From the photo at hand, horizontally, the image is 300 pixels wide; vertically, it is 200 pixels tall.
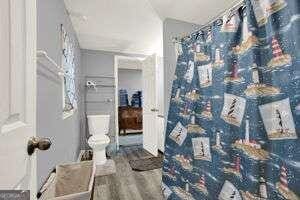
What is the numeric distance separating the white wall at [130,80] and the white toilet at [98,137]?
329cm

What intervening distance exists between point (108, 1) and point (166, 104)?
1.47 meters

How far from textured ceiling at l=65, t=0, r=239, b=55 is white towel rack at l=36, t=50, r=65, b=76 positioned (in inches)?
41.3

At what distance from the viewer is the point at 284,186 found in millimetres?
1126

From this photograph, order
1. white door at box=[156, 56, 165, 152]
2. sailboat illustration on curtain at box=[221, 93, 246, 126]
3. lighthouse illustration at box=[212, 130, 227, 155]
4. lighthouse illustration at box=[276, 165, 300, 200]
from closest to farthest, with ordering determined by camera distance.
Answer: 1. lighthouse illustration at box=[276, 165, 300, 200]
2. sailboat illustration on curtain at box=[221, 93, 246, 126]
3. lighthouse illustration at box=[212, 130, 227, 155]
4. white door at box=[156, 56, 165, 152]

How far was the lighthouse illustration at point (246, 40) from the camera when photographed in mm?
1317

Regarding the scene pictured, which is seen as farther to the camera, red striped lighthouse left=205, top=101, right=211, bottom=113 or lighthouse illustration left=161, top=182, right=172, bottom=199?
lighthouse illustration left=161, top=182, right=172, bottom=199

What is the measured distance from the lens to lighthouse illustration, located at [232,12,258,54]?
132 centimetres

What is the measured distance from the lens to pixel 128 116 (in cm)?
607

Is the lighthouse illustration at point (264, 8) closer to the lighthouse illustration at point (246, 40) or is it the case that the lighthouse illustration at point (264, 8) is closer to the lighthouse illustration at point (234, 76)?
the lighthouse illustration at point (246, 40)

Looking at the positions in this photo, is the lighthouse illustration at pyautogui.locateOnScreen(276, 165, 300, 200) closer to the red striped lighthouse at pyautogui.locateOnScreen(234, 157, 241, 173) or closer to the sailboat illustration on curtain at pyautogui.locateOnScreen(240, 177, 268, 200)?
the sailboat illustration on curtain at pyautogui.locateOnScreen(240, 177, 268, 200)

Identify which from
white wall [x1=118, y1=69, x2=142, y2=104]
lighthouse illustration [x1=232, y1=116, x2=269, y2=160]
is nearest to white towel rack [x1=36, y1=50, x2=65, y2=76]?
lighthouse illustration [x1=232, y1=116, x2=269, y2=160]

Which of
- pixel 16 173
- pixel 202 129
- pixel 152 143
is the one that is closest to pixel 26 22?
pixel 16 173

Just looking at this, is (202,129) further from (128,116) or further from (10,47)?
(128,116)

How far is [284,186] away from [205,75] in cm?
103
